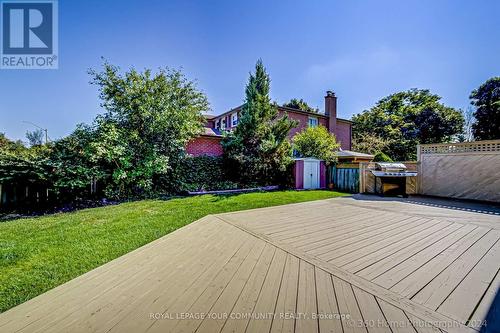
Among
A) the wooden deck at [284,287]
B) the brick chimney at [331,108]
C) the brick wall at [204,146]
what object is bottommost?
the wooden deck at [284,287]

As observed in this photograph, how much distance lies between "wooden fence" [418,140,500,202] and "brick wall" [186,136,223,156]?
11.1 metres

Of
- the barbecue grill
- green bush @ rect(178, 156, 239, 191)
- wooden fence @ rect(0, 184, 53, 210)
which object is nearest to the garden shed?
the barbecue grill

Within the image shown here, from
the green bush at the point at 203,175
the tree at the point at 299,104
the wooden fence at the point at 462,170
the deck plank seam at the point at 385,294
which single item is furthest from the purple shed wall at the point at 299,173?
the tree at the point at 299,104

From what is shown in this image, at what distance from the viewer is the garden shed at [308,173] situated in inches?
490

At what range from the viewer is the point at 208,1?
7426 mm

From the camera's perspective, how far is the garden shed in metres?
12.5

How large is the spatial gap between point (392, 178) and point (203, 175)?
371 inches

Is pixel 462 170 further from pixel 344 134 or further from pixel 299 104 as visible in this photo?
pixel 299 104

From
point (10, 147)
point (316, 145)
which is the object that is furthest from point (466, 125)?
point (10, 147)

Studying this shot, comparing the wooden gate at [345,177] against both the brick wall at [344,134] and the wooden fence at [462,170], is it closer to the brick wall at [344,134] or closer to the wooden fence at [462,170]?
the wooden fence at [462,170]

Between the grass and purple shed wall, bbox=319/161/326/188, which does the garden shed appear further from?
the grass

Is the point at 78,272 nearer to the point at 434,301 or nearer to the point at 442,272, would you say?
the point at 434,301

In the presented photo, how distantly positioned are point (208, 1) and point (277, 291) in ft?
30.0

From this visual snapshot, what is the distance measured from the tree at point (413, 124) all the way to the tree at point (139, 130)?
2362 centimetres
